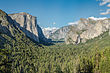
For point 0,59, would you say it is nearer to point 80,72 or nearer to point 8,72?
point 8,72

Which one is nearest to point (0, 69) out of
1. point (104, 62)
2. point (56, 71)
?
point (56, 71)

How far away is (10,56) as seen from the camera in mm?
149250

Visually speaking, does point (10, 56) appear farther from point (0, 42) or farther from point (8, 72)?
point (8, 72)

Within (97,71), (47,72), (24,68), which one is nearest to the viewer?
(97,71)

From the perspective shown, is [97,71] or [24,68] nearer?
[97,71]

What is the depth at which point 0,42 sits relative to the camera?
164000 mm

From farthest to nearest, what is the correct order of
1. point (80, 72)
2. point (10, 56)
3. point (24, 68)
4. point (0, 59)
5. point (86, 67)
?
1. point (10, 56)
2. point (24, 68)
3. point (0, 59)
4. point (86, 67)
5. point (80, 72)

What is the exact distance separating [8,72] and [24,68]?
28819 mm

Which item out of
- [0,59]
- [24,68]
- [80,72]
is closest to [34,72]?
[24,68]

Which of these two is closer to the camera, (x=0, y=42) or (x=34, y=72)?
(x=34, y=72)

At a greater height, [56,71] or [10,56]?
[10,56]

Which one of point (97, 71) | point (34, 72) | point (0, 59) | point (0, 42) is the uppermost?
point (0, 42)

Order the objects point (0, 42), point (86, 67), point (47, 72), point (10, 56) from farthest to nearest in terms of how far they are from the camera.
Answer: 1. point (0, 42)
2. point (10, 56)
3. point (47, 72)
4. point (86, 67)

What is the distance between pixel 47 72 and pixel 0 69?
48679mm
